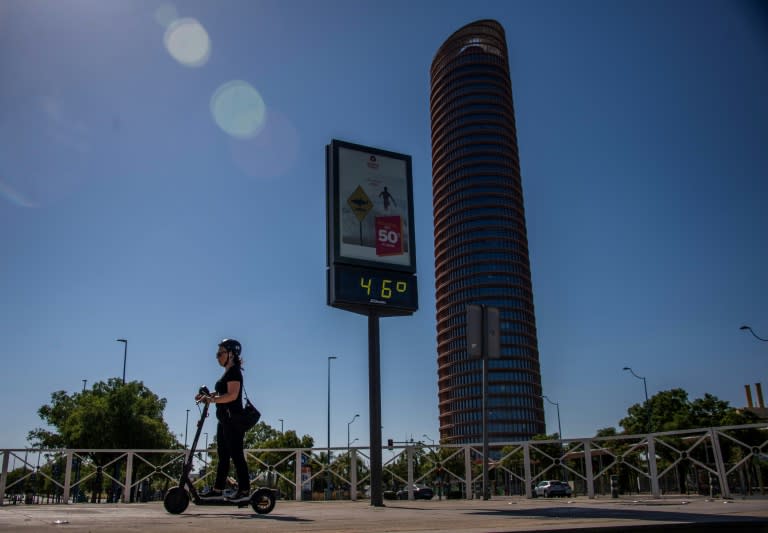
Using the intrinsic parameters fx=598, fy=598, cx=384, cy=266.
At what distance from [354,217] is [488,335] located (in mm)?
6243

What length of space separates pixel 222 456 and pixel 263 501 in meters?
0.89

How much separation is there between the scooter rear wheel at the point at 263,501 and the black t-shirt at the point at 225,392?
1.17 metres

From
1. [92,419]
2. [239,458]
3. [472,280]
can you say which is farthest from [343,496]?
[472,280]

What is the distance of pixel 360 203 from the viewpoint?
16.5 m

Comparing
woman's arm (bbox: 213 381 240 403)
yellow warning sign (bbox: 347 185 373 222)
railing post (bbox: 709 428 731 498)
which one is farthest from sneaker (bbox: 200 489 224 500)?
railing post (bbox: 709 428 731 498)

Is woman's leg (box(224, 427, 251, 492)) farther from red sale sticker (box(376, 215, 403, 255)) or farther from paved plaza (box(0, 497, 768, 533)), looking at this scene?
red sale sticker (box(376, 215, 403, 255))

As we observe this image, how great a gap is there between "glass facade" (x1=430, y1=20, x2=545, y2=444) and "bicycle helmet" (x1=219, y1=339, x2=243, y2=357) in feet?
484

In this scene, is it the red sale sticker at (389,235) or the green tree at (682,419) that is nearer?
the red sale sticker at (389,235)

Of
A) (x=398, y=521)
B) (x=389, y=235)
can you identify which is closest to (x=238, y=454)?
(x=398, y=521)

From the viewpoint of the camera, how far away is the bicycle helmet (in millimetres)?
7812

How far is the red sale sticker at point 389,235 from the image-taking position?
16328mm

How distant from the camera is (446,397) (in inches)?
6417

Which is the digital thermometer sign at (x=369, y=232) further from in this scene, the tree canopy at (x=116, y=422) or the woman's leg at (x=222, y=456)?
the tree canopy at (x=116, y=422)

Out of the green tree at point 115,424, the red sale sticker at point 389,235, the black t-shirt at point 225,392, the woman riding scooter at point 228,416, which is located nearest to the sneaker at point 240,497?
the woman riding scooter at point 228,416
